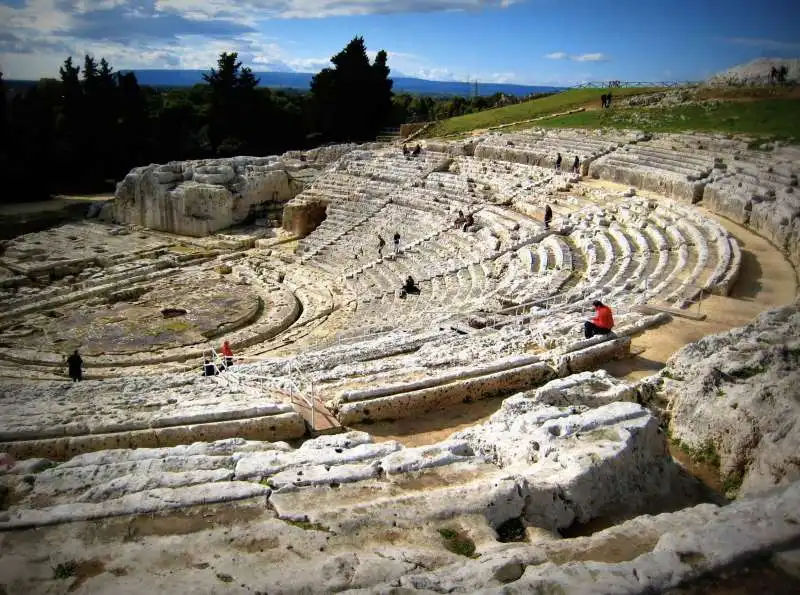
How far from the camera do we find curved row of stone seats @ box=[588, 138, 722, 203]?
19234 mm

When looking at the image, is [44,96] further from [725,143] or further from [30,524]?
[30,524]

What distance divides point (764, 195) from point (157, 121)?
1378 inches

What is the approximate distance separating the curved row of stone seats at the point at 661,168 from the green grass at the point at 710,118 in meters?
2.28

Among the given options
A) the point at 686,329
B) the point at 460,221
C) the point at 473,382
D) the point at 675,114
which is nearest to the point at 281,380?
the point at 473,382

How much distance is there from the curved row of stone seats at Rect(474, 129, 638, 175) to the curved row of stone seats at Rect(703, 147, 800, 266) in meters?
5.53

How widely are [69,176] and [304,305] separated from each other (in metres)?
24.6

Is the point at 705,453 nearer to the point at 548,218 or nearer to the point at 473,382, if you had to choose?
the point at 473,382

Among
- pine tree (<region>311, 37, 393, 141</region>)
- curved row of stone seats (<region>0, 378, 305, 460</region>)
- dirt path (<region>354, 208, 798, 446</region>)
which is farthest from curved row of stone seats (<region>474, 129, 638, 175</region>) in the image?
curved row of stone seats (<region>0, 378, 305, 460</region>)

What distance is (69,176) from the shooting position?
117 feet

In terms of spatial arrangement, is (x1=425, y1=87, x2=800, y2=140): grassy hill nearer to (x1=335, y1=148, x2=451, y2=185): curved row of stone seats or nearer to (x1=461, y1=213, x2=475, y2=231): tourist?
(x1=335, y1=148, x2=451, y2=185): curved row of stone seats

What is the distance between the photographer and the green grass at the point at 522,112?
Result: 34531mm

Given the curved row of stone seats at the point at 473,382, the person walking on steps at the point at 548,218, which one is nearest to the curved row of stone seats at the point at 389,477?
the curved row of stone seats at the point at 473,382

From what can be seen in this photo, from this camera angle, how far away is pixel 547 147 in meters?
26.8

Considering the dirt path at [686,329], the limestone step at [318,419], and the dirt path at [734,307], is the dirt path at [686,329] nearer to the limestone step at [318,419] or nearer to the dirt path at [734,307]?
the dirt path at [734,307]
